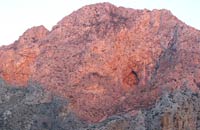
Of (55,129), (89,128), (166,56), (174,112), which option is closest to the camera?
(174,112)

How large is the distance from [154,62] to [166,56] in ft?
3.07

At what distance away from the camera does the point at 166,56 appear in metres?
37.0

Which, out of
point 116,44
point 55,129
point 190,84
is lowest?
point 55,129

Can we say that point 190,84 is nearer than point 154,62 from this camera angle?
Yes

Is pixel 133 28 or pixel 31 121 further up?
pixel 133 28

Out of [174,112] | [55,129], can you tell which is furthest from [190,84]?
[55,129]

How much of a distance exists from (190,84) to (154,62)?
4285 mm

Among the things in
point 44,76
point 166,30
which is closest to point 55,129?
point 44,76

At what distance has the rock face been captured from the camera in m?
35.4

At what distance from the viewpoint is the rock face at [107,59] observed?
1394 inches

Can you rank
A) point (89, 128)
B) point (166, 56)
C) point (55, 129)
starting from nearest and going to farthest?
point (89, 128) → point (55, 129) → point (166, 56)

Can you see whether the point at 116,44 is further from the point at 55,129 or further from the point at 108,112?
the point at 55,129

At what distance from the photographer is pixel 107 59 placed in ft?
124

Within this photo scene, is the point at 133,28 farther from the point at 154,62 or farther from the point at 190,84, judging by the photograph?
the point at 190,84
